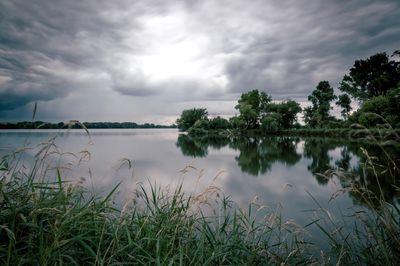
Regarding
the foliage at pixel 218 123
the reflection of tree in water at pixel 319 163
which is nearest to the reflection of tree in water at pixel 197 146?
the reflection of tree in water at pixel 319 163

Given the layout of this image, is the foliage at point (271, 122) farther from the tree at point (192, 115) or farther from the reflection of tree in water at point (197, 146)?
the reflection of tree in water at point (197, 146)

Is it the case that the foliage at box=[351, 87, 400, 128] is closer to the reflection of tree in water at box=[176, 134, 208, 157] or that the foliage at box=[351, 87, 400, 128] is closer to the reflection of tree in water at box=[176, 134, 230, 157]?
the reflection of tree in water at box=[176, 134, 230, 157]

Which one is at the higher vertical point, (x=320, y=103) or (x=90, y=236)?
(x=320, y=103)

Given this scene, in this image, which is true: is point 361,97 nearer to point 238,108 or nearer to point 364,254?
point 238,108

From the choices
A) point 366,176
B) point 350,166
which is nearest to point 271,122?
point 350,166

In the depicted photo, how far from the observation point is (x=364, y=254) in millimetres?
2773

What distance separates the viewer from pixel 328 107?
2416 inches

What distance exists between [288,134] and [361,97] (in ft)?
76.3

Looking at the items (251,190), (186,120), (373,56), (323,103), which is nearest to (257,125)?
(323,103)

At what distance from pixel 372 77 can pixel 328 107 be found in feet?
45.5

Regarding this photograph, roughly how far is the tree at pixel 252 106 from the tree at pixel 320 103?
49.7ft

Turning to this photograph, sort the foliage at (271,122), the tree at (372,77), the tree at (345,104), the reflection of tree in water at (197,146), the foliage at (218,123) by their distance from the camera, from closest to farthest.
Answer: the reflection of tree in water at (197,146) → the tree at (372,77) → the tree at (345,104) → the foliage at (271,122) → the foliage at (218,123)

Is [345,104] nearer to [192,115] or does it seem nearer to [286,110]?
→ [286,110]

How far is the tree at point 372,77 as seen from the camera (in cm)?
4384
